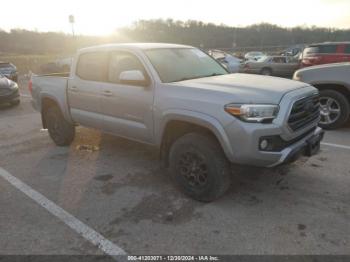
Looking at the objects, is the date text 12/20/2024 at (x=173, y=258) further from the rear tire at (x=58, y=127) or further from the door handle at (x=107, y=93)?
the rear tire at (x=58, y=127)

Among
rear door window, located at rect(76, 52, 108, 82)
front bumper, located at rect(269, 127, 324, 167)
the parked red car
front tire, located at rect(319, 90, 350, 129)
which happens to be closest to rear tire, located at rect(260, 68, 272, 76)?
the parked red car

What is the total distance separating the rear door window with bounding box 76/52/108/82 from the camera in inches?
189

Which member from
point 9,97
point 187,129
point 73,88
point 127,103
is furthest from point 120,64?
point 9,97

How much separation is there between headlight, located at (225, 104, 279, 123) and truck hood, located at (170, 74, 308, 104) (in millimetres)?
63

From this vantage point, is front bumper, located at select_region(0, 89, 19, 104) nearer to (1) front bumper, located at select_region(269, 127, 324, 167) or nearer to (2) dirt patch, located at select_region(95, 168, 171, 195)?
(2) dirt patch, located at select_region(95, 168, 171, 195)

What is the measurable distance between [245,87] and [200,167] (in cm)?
103

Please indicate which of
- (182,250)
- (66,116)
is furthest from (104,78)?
(182,250)

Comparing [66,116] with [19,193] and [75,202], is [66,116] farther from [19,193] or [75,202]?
[75,202]

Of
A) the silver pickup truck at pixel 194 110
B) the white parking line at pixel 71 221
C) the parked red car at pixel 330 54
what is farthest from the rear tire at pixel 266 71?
the white parking line at pixel 71 221

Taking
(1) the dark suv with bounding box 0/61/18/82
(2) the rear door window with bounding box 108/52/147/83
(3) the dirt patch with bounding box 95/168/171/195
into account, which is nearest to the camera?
(3) the dirt patch with bounding box 95/168/171/195

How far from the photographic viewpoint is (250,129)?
3168mm

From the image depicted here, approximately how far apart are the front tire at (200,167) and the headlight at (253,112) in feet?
1.55

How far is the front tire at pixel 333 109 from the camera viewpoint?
625 cm

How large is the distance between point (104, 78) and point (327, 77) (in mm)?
4366
